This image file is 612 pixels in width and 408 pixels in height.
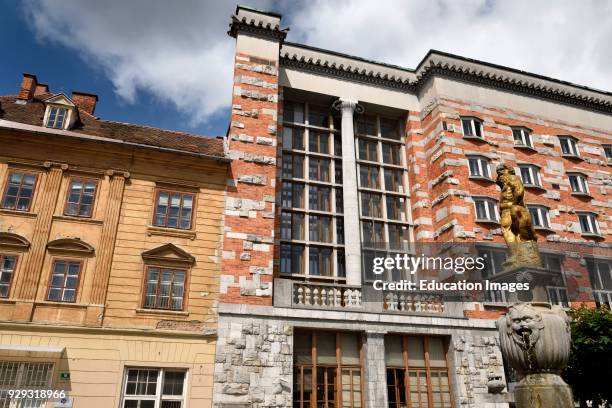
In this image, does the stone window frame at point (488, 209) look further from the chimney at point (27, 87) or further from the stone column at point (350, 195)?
the chimney at point (27, 87)

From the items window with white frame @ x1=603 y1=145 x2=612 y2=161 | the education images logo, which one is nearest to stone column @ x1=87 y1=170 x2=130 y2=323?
the education images logo

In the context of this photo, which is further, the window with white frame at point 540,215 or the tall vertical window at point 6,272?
the window with white frame at point 540,215

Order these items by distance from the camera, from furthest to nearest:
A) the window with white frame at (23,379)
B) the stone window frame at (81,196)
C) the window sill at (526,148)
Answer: the window sill at (526,148), the stone window frame at (81,196), the window with white frame at (23,379)

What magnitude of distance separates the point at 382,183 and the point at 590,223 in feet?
35.3

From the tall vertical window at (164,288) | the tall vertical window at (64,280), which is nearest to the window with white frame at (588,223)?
the tall vertical window at (164,288)

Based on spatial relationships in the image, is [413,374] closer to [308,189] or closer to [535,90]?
[308,189]

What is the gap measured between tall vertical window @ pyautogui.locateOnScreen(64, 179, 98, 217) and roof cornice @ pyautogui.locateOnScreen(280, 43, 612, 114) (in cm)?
1101

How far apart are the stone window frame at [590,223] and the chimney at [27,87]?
26385 millimetres

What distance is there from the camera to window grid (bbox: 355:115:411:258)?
2238 centimetres

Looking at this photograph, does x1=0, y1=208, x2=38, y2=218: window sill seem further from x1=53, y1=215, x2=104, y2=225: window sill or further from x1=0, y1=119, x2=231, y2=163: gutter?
x1=0, y1=119, x2=231, y2=163: gutter

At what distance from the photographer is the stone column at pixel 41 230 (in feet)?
50.3

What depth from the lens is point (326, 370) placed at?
56.1ft

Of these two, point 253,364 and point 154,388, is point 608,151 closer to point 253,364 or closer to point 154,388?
point 253,364

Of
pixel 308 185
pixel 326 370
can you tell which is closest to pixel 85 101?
pixel 308 185
